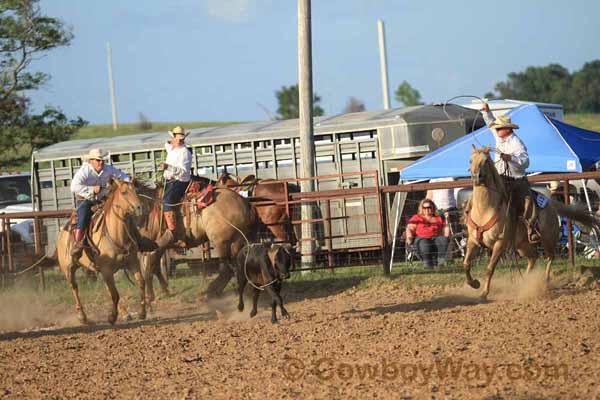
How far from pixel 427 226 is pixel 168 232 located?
4090 mm

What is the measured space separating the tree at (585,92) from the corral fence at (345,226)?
228 feet

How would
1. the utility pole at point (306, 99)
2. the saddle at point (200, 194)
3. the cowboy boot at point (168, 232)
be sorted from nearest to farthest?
the saddle at point (200, 194) → the cowboy boot at point (168, 232) → the utility pole at point (306, 99)

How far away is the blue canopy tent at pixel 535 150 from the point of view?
14.4 m

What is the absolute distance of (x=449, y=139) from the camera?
55.6 feet

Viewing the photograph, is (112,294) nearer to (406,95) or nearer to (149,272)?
(149,272)

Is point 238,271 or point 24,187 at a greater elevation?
point 24,187

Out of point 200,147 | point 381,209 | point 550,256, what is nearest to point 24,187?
point 200,147

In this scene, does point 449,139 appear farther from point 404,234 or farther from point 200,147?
point 200,147

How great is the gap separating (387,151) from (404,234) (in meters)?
2.13

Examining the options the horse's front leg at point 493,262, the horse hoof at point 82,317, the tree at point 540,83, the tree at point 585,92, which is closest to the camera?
the horse's front leg at point 493,262

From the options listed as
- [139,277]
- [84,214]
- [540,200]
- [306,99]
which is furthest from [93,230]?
[540,200]

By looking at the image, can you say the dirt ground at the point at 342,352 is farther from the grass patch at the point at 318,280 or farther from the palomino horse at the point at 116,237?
the grass patch at the point at 318,280

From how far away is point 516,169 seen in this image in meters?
11.7

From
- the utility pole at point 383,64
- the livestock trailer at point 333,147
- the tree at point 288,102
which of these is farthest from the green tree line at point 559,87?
the livestock trailer at point 333,147
